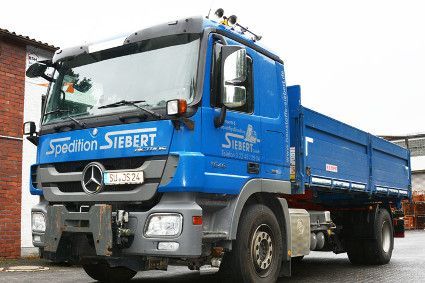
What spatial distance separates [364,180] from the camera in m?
9.66

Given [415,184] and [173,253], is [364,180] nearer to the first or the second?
[173,253]

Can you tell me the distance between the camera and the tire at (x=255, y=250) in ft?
19.4

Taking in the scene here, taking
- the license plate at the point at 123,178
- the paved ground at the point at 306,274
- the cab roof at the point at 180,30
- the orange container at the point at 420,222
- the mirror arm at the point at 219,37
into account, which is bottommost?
the orange container at the point at 420,222

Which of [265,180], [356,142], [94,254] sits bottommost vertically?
[94,254]

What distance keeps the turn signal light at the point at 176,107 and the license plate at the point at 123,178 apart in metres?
0.69

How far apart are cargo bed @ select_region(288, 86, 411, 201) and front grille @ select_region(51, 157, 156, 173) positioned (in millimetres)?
2629

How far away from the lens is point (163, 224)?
5.30 metres

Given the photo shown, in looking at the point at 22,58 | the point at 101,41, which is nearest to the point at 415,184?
the point at 22,58

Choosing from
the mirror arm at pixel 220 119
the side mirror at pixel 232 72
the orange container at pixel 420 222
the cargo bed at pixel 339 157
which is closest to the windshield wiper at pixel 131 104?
the mirror arm at pixel 220 119

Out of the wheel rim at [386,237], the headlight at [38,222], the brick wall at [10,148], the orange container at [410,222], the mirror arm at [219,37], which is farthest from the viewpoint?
the orange container at [410,222]

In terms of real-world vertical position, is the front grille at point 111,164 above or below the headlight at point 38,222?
above

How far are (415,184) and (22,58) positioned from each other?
3486 cm

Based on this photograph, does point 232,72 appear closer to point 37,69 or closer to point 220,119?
point 220,119

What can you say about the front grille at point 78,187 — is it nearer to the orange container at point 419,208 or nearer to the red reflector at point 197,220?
the red reflector at point 197,220
